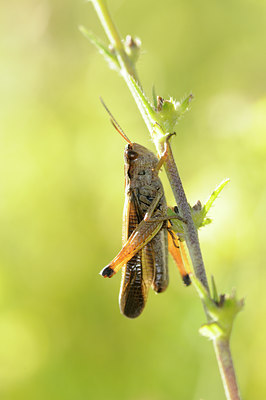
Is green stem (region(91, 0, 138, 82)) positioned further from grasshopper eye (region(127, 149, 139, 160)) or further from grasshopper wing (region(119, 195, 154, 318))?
grasshopper wing (region(119, 195, 154, 318))

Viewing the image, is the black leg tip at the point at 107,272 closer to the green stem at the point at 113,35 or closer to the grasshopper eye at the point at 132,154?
the grasshopper eye at the point at 132,154

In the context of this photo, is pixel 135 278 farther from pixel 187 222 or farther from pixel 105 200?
pixel 105 200

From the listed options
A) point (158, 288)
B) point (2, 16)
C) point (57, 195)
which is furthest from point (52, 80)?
point (158, 288)

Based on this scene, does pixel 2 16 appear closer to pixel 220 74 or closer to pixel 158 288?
pixel 220 74

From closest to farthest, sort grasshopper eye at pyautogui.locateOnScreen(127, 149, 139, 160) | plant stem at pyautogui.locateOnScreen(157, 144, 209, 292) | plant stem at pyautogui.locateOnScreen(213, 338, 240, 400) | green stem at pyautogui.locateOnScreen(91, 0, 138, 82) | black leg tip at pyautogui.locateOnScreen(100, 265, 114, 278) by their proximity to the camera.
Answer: plant stem at pyautogui.locateOnScreen(213, 338, 240, 400), plant stem at pyautogui.locateOnScreen(157, 144, 209, 292), green stem at pyautogui.locateOnScreen(91, 0, 138, 82), black leg tip at pyautogui.locateOnScreen(100, 265, 114, 278), grasshopper eye at pyautogui.locateOnScreen(127, 149, 139, 160)

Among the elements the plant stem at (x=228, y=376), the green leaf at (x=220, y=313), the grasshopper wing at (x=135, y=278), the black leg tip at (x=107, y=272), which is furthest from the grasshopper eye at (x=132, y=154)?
the plant stem at (x=228, y=376)

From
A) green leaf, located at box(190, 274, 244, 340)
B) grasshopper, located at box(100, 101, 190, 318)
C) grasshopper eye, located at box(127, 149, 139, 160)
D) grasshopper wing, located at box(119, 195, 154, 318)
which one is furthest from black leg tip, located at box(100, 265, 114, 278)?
green leaf, located at box(190, 274, 244, 340)
